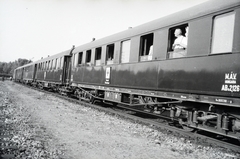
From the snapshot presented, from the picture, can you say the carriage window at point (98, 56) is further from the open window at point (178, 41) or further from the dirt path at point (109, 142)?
the open window at point (178, 41)

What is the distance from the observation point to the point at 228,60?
14.5 feet

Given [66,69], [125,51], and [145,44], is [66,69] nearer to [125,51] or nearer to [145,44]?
[125,51]

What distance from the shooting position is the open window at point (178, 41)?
5.70 m

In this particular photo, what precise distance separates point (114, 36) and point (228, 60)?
5.44 m

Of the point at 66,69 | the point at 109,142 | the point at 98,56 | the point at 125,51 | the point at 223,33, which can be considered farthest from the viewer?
the point at 66,69

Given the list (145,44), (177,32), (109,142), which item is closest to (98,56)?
(145,44)

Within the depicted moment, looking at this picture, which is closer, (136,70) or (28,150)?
(28,150)

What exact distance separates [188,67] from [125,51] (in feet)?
10.7

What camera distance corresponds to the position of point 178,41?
19.2 feet

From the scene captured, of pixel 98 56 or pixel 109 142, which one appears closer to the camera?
pixel 109 142

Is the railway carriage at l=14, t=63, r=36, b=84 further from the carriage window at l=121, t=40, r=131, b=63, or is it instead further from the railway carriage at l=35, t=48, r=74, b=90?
the carriage window at l=121, t=40, r=131, b=63

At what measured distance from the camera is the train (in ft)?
14.8

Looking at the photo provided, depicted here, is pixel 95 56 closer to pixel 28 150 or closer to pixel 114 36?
pixel 114 36

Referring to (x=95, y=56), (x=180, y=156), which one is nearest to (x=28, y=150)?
(x=180, y=156)
